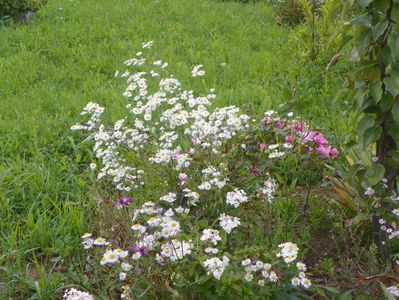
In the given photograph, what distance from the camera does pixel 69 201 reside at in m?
3.60

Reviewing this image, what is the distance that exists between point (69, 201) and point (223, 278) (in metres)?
1.55

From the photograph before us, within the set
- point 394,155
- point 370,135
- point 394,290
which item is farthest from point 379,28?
point 394,290

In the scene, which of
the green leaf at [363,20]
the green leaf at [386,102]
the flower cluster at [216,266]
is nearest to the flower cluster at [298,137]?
the green leaf at [386,102]

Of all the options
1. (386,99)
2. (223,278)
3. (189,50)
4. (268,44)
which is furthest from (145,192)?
(268,44)

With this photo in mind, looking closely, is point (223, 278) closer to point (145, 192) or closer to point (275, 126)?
point (145, 192)

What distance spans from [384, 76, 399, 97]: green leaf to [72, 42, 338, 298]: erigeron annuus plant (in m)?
0.62

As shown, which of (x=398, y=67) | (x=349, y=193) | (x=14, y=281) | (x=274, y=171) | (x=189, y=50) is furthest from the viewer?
(x=189, y=50)

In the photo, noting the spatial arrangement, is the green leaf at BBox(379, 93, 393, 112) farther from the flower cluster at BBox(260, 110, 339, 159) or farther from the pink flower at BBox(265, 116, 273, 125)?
the pink flower at BBox(265, 116, 273, 125)

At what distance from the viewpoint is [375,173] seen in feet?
8.93

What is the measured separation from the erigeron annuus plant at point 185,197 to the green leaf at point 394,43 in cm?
73

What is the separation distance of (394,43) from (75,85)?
3.76 metres

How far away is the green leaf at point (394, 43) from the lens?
2.51 m

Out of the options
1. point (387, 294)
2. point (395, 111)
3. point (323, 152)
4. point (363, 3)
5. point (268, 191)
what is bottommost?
point (323, 152)

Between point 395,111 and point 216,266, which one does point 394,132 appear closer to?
point 395,111
